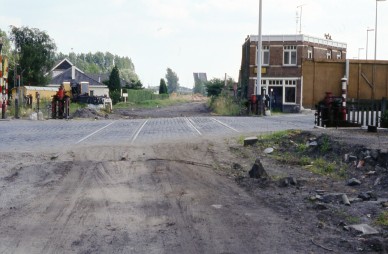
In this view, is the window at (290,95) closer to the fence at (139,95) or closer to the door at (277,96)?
the door at (277,96)

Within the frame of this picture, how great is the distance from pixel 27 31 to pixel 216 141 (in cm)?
7384

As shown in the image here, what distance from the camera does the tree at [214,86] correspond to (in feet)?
215

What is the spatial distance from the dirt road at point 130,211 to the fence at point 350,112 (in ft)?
27.4

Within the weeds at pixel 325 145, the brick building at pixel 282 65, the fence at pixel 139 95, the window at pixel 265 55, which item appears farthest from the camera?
the fence at pixel 139 95

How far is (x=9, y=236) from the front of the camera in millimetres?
6070

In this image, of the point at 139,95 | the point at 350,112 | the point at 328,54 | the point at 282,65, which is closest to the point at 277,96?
the point at 282,65

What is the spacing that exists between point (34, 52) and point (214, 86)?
102ft

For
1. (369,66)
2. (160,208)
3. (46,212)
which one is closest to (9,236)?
(46,212)

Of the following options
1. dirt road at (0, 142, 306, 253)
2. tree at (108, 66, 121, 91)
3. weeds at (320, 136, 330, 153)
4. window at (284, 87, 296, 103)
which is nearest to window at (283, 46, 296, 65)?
A: window at (284, 87, 296, 103)

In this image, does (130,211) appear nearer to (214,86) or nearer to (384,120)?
(384,120)

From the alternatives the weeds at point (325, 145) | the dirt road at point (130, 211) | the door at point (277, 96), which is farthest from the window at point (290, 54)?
the dirt road at point (130, 211)

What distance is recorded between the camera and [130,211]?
7188 mm

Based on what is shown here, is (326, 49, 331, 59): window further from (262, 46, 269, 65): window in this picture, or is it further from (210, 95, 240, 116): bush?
(210, 95, 240, 116): bush

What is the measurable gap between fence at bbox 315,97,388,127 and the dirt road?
8363 mm
